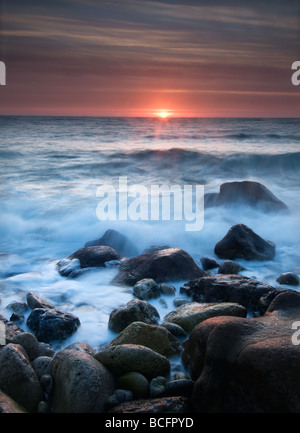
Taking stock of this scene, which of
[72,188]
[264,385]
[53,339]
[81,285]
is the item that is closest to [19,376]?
[53,339]

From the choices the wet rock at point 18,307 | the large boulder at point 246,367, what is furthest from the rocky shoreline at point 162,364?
the wet rock at point 18,307

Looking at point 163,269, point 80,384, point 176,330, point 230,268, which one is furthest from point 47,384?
A: point 230,268

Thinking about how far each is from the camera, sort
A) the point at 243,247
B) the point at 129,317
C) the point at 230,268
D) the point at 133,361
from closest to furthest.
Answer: the point at 133,361
the point at 129,317
the point at 230,268
the point at 243,247

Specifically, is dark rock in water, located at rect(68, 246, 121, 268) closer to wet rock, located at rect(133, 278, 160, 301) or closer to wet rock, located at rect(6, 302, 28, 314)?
wet rock, located at rect(133, 278, 160, 301)

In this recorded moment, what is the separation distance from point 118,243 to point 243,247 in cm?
222

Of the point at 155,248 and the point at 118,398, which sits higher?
the point at 155,248

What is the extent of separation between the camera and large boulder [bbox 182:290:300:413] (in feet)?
8.00

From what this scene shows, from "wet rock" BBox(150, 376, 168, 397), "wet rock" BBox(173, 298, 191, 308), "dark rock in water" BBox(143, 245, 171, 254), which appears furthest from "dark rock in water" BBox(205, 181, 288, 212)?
"wet rock" BBox(150, 376, 168, 397)

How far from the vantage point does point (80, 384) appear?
2.68 meters

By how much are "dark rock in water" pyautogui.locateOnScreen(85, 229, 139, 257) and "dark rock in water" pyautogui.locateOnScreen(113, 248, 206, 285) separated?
4.11 ft

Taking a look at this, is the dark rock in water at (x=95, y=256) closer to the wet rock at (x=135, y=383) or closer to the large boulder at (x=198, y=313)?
the large boulder at (x=198, y=313)

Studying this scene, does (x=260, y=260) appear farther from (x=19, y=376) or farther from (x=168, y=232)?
(x=19, y=376)

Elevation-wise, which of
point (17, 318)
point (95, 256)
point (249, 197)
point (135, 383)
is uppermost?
point (249, 197)

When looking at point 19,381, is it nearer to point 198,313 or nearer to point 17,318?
point 17,318
